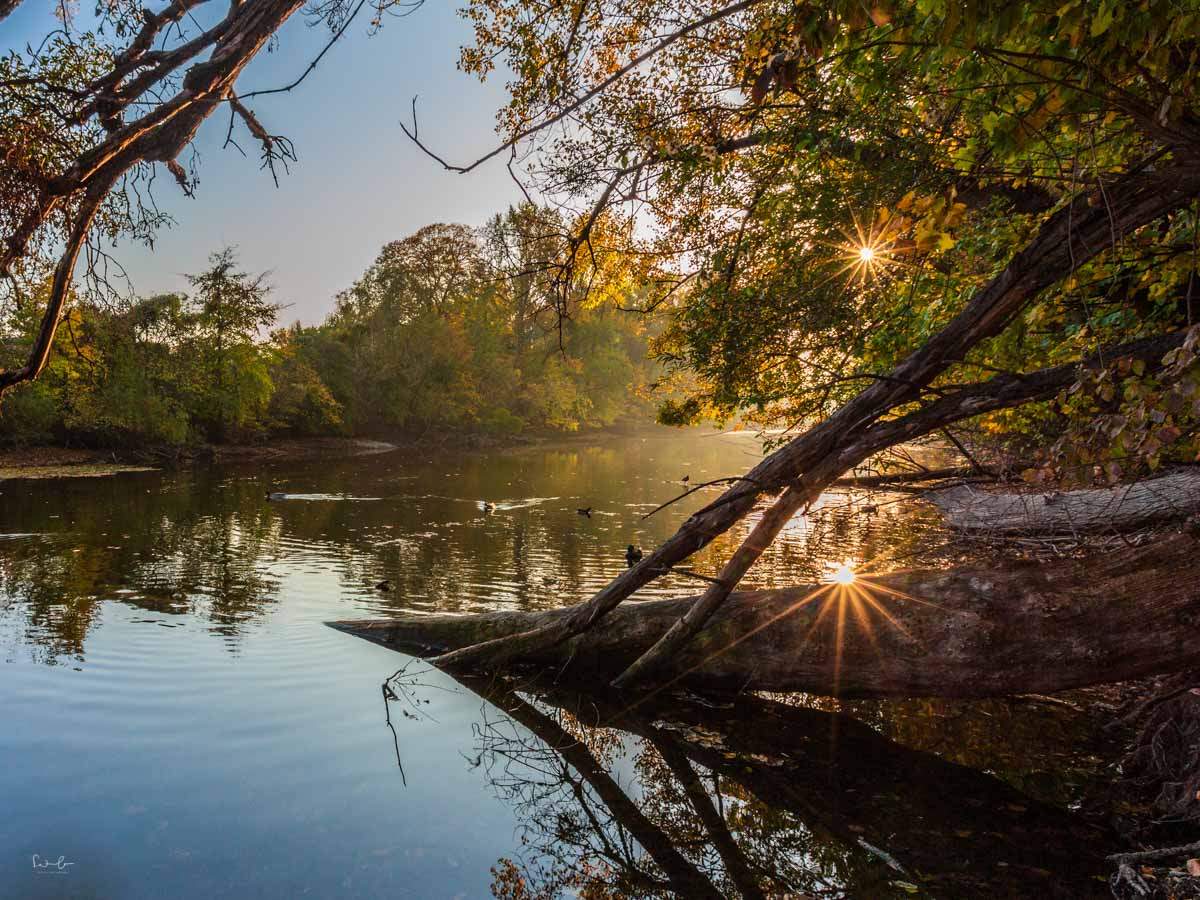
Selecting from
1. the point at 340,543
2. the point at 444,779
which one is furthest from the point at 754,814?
the point at 340,543

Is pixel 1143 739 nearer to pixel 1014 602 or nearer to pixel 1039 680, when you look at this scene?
pixel 1039 680

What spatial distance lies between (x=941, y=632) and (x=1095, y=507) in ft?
23.1

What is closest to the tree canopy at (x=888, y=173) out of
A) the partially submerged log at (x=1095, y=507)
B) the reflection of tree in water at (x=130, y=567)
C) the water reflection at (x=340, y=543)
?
the partially submerged log at (x=1095, y=507)

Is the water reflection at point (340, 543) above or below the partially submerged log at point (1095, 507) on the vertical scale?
below

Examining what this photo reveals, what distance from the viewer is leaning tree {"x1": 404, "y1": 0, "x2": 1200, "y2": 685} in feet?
9.00

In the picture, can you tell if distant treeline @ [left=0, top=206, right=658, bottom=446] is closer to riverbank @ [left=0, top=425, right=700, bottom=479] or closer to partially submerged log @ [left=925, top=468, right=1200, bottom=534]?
riverbank @ [left=0, top=425, right=700, bottom=479]

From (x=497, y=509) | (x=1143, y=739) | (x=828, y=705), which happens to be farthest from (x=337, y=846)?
(x=497, y=509)

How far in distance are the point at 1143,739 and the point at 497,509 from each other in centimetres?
2054

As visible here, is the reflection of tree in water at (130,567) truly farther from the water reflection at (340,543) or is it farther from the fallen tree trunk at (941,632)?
the fallen tree trunk at (941,632)

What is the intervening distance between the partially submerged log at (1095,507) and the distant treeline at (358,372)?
14.6 meters

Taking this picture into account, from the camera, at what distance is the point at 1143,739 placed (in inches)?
203

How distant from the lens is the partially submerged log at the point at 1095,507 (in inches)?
309

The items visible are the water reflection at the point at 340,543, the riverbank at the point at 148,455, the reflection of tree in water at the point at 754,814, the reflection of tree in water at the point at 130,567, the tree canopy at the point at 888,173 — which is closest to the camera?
the tree canopy at the point at 888,173

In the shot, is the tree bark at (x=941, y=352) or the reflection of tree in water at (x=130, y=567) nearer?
the tree bark at (x=941, y=352)
